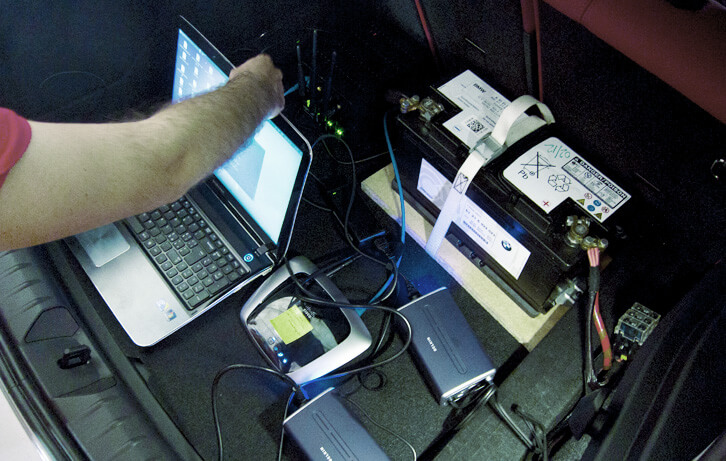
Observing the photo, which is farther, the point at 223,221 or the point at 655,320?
the point at 223,221

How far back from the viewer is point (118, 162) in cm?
58

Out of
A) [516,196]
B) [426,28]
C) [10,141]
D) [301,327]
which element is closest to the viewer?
→ [10,141]

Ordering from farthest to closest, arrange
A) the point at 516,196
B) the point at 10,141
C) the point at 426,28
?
1. the point at 426,28
2. the point at 516,196
3. the point at 10,141

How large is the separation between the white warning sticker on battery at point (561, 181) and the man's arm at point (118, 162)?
368mm

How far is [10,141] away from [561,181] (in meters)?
0.68

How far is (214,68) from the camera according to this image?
0.73 m

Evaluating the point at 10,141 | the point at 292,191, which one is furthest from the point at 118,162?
the point at 292,191

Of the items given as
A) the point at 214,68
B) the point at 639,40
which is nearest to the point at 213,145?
the point at 214,68

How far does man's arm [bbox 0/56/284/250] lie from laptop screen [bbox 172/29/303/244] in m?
0.04

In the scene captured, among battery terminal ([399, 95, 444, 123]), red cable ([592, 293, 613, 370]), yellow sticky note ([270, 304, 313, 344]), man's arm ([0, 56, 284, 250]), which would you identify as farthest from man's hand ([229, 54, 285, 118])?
red cable ([592, 293, 613, 370])

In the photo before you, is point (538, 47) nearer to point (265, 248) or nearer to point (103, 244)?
point (265, 248)

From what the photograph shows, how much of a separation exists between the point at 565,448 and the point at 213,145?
2.11 ft

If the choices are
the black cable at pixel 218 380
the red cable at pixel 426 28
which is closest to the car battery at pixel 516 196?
the red cable at pixel 426 28

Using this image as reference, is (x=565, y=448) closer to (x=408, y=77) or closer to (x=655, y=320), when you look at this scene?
(x=655, y=320)
